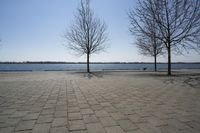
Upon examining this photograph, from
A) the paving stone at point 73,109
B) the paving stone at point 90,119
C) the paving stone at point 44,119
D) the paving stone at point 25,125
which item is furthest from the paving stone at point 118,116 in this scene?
the paving stone at point 25,125

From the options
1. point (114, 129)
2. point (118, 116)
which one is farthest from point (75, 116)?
point (114, 129)

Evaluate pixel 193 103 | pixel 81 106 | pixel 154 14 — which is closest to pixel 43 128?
pixel 81 106

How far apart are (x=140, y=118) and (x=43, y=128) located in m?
2.33

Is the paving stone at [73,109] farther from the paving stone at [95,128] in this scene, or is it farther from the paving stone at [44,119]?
the paving stone at [95,128]

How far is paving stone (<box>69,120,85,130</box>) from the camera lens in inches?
147

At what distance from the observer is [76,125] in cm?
390

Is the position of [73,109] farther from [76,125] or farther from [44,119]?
[76,125]

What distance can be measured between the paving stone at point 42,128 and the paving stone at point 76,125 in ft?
1.60

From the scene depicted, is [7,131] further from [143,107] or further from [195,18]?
[195,18]

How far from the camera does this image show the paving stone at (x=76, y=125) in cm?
372

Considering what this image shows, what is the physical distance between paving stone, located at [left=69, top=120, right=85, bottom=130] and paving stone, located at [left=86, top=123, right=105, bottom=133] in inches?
5.6

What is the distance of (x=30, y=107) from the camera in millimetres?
5414

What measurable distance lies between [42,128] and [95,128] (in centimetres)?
115

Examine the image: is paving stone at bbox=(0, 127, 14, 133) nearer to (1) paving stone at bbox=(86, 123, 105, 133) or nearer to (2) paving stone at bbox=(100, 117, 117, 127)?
(1) paving stone at bbox=(86, 123, 105, 133)
